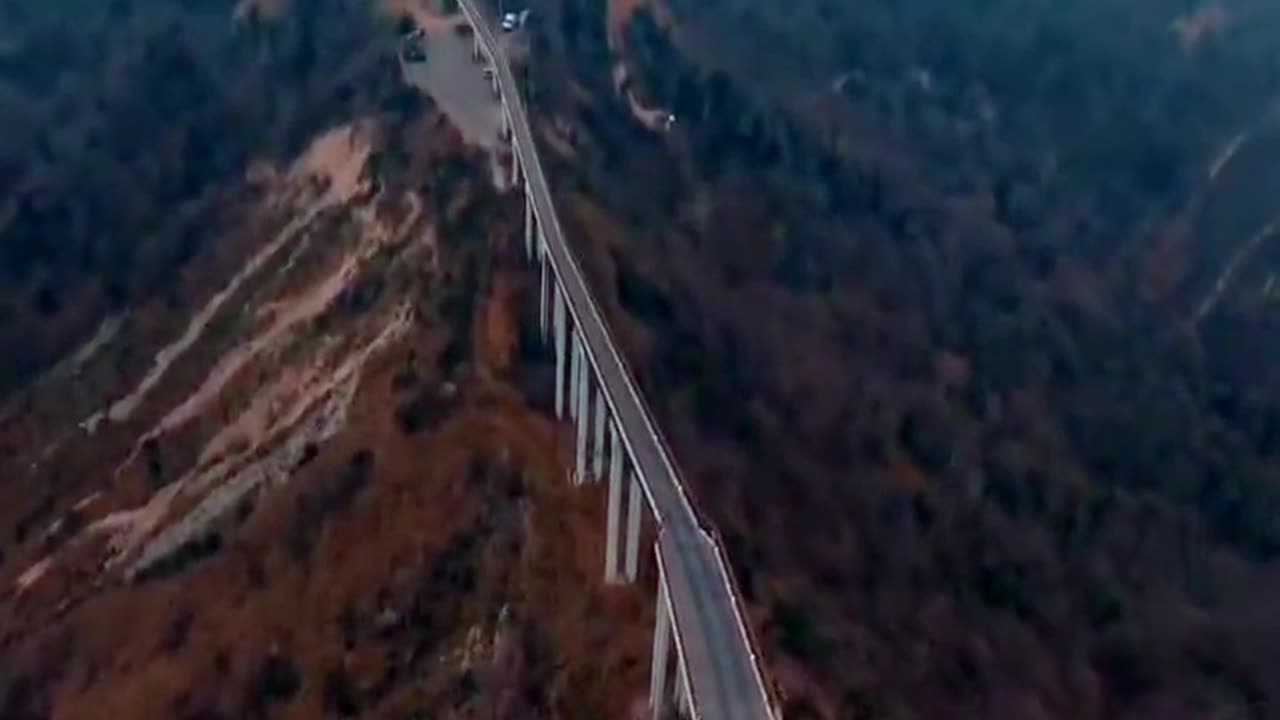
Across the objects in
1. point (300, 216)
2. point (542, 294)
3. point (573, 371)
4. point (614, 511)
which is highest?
point (573, 371)

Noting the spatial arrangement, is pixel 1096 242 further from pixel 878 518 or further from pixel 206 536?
pixel 206 536

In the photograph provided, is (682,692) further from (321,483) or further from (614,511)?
(321,483)

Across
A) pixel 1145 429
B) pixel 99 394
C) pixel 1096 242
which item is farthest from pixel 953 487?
pixel 1096 242

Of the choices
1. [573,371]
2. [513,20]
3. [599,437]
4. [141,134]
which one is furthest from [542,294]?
[141,134]

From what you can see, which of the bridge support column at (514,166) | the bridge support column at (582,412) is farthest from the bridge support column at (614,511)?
the bridge support column at (514,166)

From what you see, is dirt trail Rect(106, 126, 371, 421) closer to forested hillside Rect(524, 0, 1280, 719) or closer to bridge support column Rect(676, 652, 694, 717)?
forested hillside Rect(524, 0, 1280, 719)

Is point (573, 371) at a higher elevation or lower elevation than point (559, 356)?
higher

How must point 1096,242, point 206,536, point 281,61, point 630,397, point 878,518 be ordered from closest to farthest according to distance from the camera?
point 630,397, point 206,536, point 878,518, point 281,61, point 1096,242
